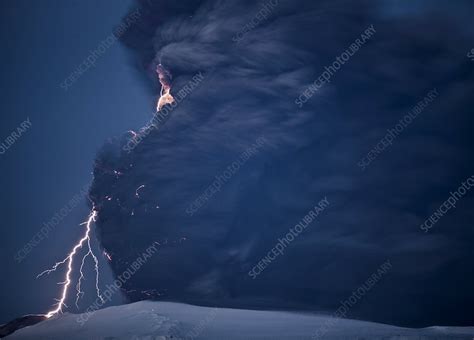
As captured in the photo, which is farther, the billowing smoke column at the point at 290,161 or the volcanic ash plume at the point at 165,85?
the volcanic ash plume at the point at 165,85

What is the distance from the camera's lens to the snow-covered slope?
5.82 m

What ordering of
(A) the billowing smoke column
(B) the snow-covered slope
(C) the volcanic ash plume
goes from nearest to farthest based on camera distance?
1. (B) the snow-covered slope
2. (A) the billowing smoke column
3. (C) the volcanic ash plume

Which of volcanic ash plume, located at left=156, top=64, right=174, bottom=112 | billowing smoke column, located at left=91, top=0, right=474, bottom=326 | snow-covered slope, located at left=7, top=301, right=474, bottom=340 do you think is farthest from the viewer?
volcanic ash plume, located at left=156, top=64, right=174, bottom=112

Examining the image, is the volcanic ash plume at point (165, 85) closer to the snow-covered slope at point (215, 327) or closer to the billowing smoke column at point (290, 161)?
the billowing smoke column at point (290, 161)

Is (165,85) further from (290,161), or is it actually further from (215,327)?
(215,327)

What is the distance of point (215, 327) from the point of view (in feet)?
21.6

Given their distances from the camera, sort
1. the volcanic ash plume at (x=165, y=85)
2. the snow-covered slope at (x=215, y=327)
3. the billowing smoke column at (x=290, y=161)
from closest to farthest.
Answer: the snow-covered slope at (x=215, y=327) → the billowing smoke column at (x=290, y=161) → the volcanic ash plume at (x=165, y=85)

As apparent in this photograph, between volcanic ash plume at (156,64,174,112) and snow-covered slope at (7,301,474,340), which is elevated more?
volcanic ash plume at (156,64,174,112)

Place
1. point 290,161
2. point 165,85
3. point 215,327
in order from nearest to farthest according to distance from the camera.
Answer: point 215,327 → point 290,161 → point 165,85

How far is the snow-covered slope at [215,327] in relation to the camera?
19.1 feet

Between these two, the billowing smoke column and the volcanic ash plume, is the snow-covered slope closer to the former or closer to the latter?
the billowing smoke column

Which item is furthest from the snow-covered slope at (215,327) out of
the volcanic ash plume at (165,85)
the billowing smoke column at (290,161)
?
the volcanic ash plume at (165,85)

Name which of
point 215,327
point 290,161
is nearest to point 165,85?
point 290,161

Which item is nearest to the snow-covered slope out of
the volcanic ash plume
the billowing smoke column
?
the billowing smoke column
